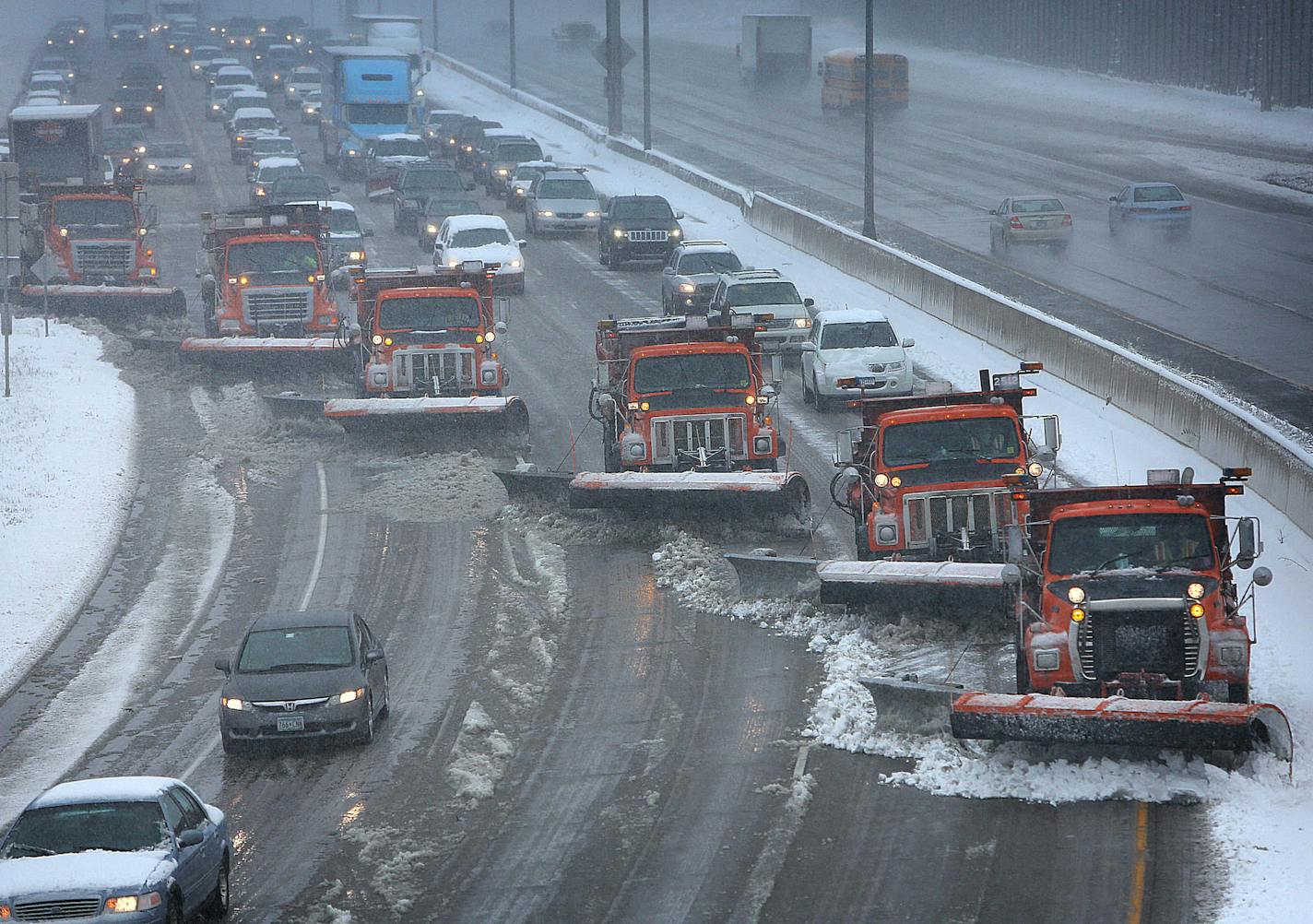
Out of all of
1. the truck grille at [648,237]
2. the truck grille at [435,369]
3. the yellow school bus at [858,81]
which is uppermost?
the yellow school bus at [858,81]

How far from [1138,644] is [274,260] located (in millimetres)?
23375

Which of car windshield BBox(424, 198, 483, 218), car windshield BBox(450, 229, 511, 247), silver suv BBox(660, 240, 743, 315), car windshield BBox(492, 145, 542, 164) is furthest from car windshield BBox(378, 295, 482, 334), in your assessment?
car windshield BBox(492, 145, 542, 164)

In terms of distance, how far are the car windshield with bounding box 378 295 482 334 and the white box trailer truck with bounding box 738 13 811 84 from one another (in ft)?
199

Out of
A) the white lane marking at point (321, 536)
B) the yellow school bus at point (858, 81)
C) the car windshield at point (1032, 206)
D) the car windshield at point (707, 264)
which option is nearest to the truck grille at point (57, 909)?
the white lane marking at point (321, 536)

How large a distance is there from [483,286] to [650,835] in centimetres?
1711

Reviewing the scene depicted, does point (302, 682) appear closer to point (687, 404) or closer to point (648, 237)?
point (687, 404)

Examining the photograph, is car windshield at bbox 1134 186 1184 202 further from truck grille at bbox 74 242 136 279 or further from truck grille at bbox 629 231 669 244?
truck grille at bbox 74 242 136 279

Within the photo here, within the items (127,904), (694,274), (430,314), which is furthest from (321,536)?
(694,274)

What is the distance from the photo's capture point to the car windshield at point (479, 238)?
41656 mm

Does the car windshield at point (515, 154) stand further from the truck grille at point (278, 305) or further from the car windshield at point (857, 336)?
the car windshield at point (857, 336)

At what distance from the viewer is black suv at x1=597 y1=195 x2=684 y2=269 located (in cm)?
4422

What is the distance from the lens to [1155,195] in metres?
48.8

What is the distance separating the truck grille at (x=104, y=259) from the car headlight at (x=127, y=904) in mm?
31276

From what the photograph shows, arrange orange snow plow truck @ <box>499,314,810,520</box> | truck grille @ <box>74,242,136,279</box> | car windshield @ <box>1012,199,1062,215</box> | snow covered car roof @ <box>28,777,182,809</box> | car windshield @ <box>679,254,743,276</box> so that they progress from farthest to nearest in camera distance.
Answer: car windshield @ <box>1012,199,1062,215</box>
truck grille @ <box>74,242,136,279</box>
car windshield @ <box>679,254,743,276</box>
orange snow plow truck @ <box>499,314,810,520</box>
snow covered car roof @ <box>28,777,182,809</box>
